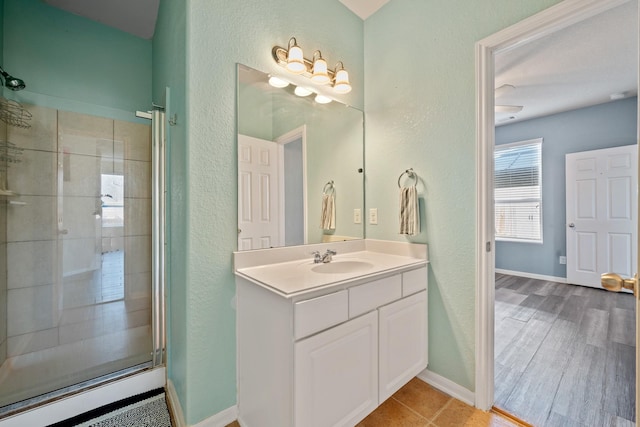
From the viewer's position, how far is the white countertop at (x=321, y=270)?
45.0 inches

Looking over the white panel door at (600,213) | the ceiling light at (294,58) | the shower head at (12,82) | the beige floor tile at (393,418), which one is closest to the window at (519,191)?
the white panel door at (600,213)

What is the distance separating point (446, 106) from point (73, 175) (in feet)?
9.01

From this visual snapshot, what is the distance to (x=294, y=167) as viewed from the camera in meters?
1.73

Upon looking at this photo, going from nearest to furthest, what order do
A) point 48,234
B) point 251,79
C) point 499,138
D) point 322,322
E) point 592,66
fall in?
point 322,322, point 251,79, point 48,234, point 592,66, point 499,138

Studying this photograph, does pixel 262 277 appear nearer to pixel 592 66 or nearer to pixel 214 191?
pixel 214 191

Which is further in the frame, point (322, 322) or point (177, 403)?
point (177, 403)

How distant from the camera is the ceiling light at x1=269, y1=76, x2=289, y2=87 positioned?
160cm

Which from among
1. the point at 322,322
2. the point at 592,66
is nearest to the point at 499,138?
the point at 592,66

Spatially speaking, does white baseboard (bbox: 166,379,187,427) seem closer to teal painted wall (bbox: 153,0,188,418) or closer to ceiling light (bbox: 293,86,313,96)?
teal painted wall (bbox: 153,0,188,418)

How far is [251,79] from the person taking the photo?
1.51m

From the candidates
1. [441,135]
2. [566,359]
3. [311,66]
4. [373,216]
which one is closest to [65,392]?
[373,216]

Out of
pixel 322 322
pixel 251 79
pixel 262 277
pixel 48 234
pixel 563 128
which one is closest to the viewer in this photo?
pixel 322 322

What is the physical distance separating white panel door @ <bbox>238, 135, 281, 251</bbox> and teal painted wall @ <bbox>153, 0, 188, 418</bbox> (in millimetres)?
Result: 285

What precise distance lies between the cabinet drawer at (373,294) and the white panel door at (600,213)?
4.03m
